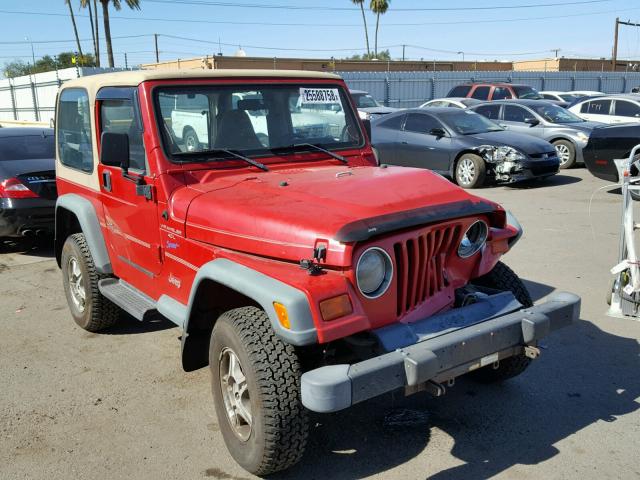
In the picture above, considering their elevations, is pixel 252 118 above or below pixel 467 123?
above

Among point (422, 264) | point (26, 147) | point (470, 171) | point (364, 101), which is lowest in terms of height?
point (470, 171)

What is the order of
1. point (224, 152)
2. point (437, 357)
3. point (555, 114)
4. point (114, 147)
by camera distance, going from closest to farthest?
point (437, 357)
point (114, 147)
point (224, 152)
point (555, 114)

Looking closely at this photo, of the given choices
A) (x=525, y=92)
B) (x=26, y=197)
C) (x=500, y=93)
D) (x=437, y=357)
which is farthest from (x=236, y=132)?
(x=525, y=92)

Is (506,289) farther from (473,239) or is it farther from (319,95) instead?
(319,95)

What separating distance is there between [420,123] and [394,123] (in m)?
0.63

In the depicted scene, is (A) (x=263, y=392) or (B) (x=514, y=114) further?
(B) (x=514, y=114)

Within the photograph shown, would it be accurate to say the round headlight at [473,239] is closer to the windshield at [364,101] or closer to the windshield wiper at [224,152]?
the windshield wiper at [224,152]

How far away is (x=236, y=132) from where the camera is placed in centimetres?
420

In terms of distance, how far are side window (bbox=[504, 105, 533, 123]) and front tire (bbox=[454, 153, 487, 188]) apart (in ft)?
11.3

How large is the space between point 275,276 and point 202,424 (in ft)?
4.40

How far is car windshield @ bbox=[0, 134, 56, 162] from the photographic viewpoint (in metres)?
8.32

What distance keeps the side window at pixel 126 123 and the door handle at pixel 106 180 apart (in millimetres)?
320

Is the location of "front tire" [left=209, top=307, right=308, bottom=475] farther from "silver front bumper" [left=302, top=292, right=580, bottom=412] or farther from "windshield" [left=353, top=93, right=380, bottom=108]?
"windshield" [left=353, top=93, right=380, bottom=108]

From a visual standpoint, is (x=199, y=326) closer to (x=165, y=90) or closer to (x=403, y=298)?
(x=403, y=298)
